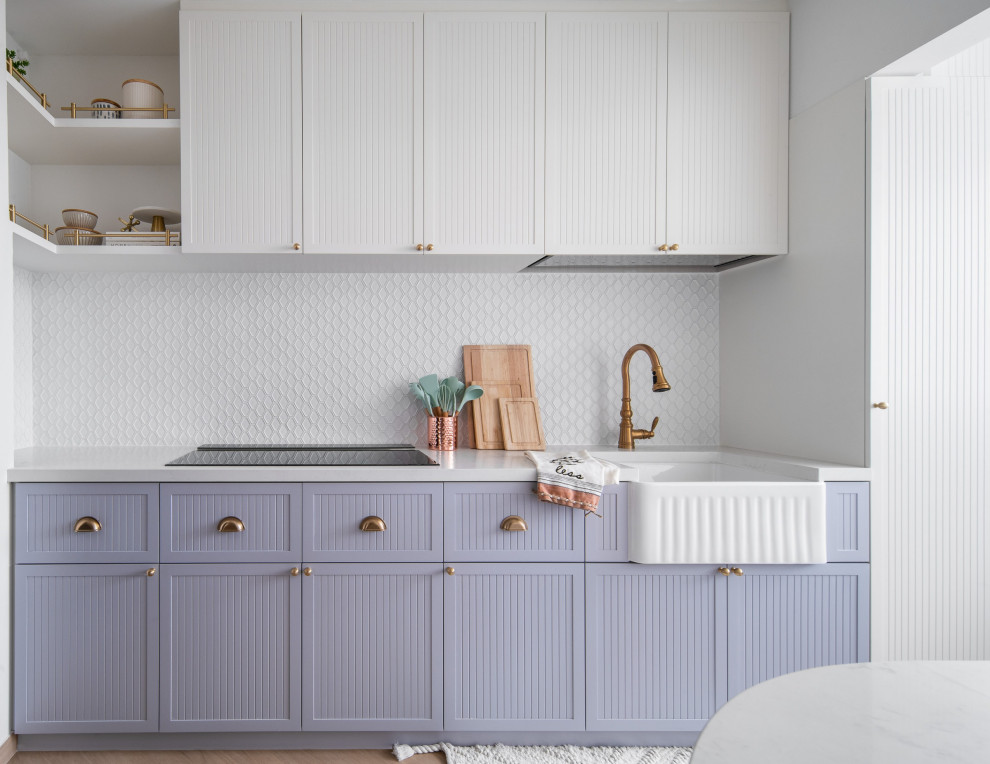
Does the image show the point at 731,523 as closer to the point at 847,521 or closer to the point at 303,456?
the point at 847,521

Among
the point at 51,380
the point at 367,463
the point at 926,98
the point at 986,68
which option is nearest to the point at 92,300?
the point at 51,380

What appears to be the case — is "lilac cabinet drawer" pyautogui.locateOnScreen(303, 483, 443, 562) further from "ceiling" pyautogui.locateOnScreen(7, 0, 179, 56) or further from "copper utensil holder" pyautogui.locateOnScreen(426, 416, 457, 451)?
"ceiling" pyautogui.locateOnScreen(7, 0, 179, 56)

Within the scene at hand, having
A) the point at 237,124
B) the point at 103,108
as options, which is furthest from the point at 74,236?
the point at 237,124

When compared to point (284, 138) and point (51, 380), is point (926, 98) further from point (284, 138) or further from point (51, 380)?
point (51, 380)

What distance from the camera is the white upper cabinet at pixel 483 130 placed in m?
2.15

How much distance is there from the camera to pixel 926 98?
187cm

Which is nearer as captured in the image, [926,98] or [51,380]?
[926,98]

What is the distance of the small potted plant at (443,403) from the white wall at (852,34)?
155 cm

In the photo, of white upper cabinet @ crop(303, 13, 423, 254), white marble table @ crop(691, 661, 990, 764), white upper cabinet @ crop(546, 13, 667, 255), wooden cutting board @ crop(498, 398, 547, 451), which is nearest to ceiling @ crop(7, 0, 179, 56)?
white upper cabinet @ crop(303, 13, 423, 254)

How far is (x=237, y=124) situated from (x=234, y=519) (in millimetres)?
1311

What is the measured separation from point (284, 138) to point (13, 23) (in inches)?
44.1

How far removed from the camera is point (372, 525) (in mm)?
1885

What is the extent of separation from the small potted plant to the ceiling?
5.22ft

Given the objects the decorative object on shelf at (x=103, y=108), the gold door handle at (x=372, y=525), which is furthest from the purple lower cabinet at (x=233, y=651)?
the decorative object on shelf at (x=103, y=108)
